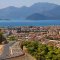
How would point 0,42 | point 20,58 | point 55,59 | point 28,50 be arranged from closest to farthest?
point 20,58
point 55,59
point 28,50
point 0,42

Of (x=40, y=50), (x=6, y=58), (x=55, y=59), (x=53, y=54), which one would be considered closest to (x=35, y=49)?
(x=40, y=50)

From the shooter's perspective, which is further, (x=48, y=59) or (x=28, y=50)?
(x=28, y=50)

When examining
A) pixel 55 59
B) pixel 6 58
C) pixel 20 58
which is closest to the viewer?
pixel 6 58

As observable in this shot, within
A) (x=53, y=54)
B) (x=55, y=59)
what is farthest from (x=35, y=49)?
(x=55, y=59)

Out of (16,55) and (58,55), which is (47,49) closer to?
(58,55)

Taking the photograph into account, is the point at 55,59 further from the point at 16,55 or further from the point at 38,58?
the point at 16,55

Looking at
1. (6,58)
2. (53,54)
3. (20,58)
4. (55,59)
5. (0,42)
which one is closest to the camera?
(6,58)

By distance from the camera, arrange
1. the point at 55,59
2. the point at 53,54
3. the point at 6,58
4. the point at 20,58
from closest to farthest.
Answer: the point at 6,58
the point at 20,58
the point at 55,59
the point at 53,54

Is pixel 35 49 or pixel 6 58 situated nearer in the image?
pixel 6 58

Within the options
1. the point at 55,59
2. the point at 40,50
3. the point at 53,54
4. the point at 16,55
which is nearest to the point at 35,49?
the point at 40,50
